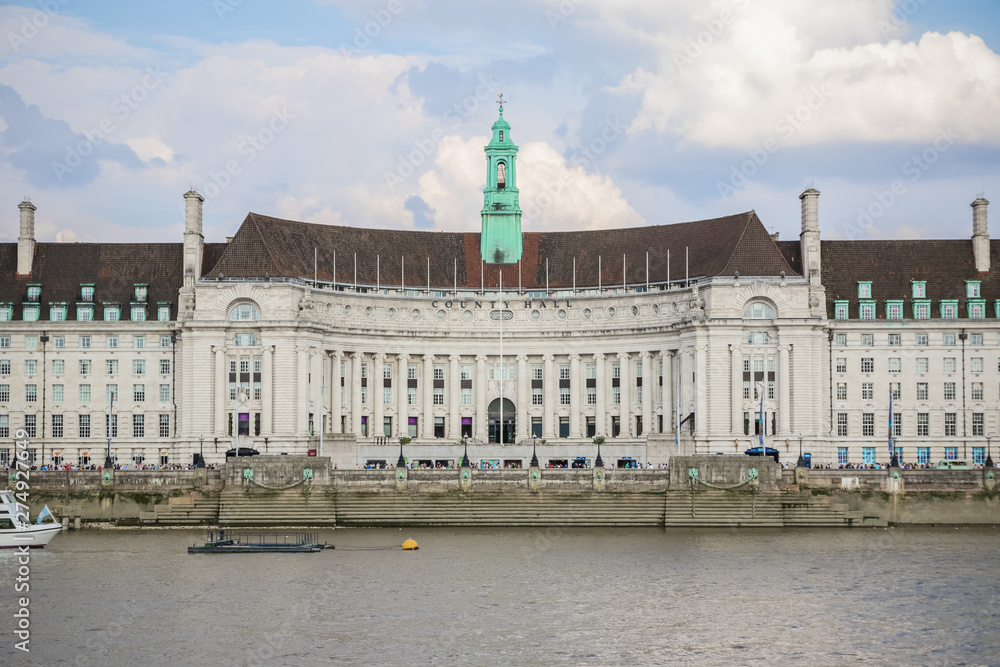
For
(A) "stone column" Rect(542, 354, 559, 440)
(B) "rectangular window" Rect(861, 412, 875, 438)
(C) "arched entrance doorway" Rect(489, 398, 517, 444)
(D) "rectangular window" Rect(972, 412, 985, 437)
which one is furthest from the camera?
(C) "arched entrance doorway" Rect(489, 398, 517, 444)

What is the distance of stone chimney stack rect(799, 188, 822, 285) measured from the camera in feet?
424

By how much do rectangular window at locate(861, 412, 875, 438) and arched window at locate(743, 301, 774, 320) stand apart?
12.7 m

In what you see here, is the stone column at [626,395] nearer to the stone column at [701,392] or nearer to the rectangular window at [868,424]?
the stone column at [701,392]

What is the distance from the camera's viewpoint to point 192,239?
13038 cm

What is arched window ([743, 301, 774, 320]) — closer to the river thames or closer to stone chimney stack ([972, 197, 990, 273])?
stone chimney stack ([972, 197, 990, 273])

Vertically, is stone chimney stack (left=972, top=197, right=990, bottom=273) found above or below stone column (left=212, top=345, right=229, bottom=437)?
above

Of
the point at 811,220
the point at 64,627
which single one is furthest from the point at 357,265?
the point at 64,627

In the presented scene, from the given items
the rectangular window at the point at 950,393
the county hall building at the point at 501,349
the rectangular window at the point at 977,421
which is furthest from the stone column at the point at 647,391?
the rectangular window at the point at 977,421

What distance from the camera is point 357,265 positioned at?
13988cm

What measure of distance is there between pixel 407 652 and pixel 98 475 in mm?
49654

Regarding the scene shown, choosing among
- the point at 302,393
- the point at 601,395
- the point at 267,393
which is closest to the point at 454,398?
the point at 601,395

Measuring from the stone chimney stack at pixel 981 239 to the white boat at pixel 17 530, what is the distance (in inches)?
3466

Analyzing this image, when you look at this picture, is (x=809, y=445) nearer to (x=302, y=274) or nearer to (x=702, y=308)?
(x=702, y=308)

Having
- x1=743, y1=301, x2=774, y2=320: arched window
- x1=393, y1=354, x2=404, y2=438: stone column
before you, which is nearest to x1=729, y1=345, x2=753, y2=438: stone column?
x1=743, y1=301, x2=774, y2=320: arched window
